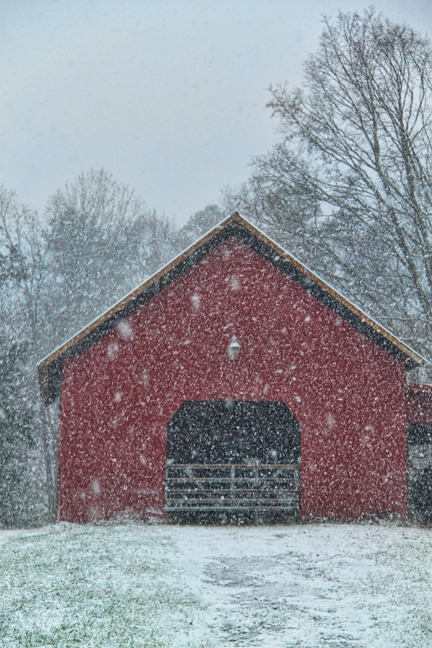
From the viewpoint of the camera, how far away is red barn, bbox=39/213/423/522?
13.1m

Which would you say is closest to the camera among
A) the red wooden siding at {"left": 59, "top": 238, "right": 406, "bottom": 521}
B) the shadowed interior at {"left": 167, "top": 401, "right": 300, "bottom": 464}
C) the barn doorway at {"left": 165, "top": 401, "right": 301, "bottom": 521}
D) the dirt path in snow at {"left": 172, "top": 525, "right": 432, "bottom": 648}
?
the dirt path in snow at {"left": 172, "top": 525, "right": 432, "bottom": 648}

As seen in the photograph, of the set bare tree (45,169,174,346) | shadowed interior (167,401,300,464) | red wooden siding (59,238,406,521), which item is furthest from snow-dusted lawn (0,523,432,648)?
bare tree (45,169,174,346)

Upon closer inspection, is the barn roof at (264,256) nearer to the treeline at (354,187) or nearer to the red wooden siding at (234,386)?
the red wooden siding at (234,386)

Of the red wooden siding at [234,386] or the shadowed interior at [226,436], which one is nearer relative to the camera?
the red wooden siding at [234,386]

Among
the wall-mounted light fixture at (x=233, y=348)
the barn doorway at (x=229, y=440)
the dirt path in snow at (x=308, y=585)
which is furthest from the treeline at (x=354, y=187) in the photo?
the dirt path in snow at (x=308, y=585)

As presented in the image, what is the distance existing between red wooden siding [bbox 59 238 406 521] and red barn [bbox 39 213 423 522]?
2cm

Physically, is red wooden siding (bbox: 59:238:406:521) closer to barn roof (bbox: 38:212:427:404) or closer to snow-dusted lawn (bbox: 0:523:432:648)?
barn roof (bbox: 38:212:427:404)

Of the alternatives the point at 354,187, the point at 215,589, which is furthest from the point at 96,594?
the point at 354,187

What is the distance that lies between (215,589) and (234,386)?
5.96m

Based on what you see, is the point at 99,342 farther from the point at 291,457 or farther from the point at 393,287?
the point at 393,287

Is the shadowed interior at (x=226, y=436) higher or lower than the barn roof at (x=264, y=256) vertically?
lower

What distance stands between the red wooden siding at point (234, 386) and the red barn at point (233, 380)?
0.8 inches

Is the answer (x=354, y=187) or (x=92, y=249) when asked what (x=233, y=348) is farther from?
(x=92, y=249)

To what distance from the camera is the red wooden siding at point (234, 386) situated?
13109mm
